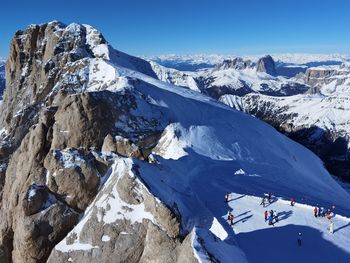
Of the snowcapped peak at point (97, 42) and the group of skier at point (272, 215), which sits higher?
the snowcapped peak at point (97, 42)

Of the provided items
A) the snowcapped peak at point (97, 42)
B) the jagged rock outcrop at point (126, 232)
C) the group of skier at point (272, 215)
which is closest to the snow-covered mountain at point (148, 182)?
the jagged rock outcrop at point (126, 232)

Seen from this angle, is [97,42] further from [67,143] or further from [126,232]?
[126,232]

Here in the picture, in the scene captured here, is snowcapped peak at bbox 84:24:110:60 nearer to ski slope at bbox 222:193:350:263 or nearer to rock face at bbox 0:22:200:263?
rock face at bbox 0:22:200:263

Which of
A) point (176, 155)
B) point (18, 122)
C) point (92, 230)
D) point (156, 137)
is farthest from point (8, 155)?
point (92, 230)

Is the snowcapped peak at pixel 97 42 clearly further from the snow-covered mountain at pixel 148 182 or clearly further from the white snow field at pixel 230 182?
the white snow field at pixel 230 182

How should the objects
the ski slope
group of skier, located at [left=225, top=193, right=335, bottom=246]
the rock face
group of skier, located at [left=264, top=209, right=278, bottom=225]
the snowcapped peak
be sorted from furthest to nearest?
the snowcapped peak, group of skier, located at [left=264, top=209, right=278, bottom=225], group of skier, located at [left=225, top=193, right=335, bottom=246], the ski slope, the rock face

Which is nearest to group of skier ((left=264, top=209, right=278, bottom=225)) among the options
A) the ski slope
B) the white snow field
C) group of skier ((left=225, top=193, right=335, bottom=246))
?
group of skier ((left=225, top=193, right=335, bottom=246))

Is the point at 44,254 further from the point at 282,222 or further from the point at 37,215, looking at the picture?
the point at 282,222
